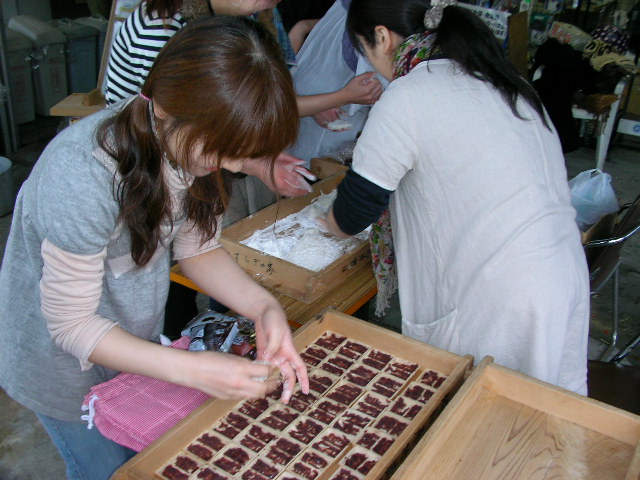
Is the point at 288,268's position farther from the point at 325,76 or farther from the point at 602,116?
the point at 602,116

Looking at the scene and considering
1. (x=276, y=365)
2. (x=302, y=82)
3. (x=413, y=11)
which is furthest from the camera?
(x=302, y=82)

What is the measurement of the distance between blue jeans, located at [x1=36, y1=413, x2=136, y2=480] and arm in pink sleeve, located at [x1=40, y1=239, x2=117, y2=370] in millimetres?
348

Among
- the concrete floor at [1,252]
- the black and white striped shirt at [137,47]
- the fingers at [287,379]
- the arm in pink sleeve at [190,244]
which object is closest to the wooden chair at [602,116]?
the concrete floor at [1,252]

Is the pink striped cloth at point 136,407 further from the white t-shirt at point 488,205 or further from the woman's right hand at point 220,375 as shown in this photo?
the white t-shirt at point 488,205

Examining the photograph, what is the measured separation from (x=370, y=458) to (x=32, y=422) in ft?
6.55

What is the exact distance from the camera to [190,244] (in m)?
1.40

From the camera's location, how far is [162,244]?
124 cm

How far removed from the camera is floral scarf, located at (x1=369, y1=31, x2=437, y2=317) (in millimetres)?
1480

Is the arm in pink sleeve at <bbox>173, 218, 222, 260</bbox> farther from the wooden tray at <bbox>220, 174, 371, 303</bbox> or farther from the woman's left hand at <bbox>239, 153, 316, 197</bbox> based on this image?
the woman's left hand at <bbox>239, 153, 316, 197</bbox>

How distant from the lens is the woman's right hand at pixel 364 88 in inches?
92.0

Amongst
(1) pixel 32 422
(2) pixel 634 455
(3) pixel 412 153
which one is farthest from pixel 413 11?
(1) pixel 32 422

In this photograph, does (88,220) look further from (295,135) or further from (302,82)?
(302,82)

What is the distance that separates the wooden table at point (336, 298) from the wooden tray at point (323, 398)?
1.13ft

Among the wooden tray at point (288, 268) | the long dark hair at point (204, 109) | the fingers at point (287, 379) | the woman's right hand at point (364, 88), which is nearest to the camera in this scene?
the long dark hair at point (204, 109)
